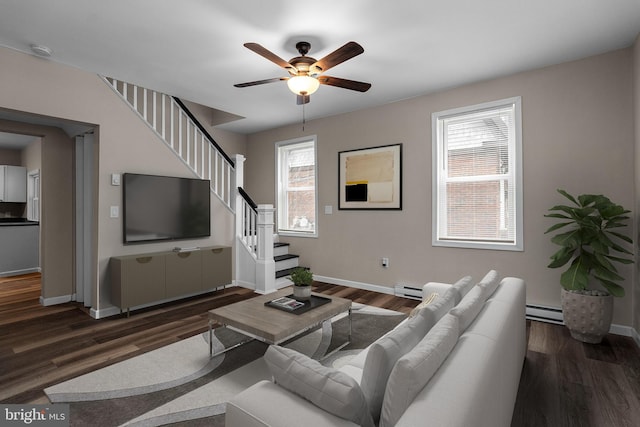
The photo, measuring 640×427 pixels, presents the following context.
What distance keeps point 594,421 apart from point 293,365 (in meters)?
1.94

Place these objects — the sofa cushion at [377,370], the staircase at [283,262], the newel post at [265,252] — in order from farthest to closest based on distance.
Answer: the staircase at [283,262]
the newel post at [265,252]
the sofa cushion at [377,370]

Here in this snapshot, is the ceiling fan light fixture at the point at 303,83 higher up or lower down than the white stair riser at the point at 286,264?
higher up

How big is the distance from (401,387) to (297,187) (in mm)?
4831

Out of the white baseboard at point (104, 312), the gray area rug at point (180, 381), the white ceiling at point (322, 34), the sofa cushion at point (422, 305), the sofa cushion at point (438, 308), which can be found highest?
the white ceiling at point (322, 34)

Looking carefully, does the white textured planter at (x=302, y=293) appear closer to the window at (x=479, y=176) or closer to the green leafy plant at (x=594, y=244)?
the window at (x=479, y=176)

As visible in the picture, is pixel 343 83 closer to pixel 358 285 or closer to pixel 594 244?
pixel 594 244

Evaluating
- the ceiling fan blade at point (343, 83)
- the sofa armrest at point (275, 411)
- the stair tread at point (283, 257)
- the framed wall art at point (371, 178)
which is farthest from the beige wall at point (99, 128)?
the sofa armrest at point (275, 411)

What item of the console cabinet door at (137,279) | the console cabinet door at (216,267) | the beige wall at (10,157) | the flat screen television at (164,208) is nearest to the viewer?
the console cabinet door at (137,279)

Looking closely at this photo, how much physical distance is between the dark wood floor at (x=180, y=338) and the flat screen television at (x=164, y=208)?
37.2 inches

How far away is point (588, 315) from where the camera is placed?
2859 millimetres

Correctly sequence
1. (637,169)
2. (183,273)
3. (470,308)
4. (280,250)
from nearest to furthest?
1. (470,308)
2. (637,169)
3. (183,273)
4. (280,250)

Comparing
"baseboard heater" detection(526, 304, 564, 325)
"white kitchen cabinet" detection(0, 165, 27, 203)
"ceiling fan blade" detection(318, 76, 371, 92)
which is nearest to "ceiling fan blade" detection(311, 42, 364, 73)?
"ceiling fan blade" detection(318, 76, 371, 92)

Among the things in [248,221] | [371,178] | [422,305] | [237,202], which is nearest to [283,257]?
[248,221]

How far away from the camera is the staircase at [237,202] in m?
4.74
